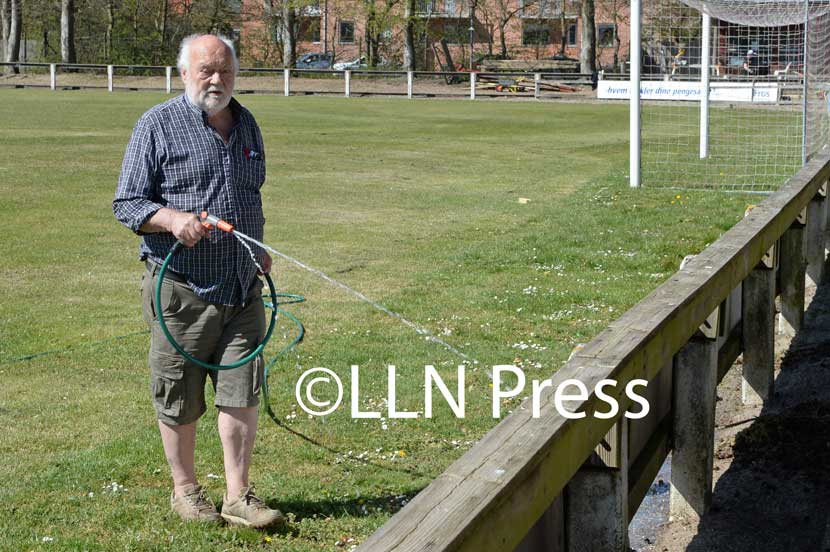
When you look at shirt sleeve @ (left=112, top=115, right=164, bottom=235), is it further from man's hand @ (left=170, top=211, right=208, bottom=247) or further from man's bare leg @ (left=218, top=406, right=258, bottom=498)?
man's bare leg @ (left=218, top=406, right=258, bottom=498)

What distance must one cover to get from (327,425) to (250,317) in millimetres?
1551

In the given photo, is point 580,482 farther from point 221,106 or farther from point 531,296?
point 531,296

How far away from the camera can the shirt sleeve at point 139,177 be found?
4808 mm

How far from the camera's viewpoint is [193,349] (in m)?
4.95

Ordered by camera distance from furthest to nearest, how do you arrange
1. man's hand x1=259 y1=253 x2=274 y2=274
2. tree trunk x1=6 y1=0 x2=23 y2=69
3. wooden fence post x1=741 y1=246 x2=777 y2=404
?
1. tree trunk x1=6 y1=0 x2=23 y2=69
2. wooden fence post x1=741 y1=246 x2=777 y2=404
3. man's hand x1=259 y1=253 x2=274 y2=274

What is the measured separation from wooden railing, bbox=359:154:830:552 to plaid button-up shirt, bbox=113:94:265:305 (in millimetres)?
1613

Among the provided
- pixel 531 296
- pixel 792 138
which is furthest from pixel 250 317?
pixel 792 138

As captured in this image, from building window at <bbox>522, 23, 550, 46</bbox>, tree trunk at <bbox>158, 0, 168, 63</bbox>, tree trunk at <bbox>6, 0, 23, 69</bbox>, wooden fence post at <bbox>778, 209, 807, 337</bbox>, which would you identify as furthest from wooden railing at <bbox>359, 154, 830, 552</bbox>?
building window at <bbox>522, 23, 550, 46</bbox>

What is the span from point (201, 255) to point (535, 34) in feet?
254

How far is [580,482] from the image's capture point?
4.00 meters

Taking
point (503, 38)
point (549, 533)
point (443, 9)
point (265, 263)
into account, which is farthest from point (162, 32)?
point (549, 533)

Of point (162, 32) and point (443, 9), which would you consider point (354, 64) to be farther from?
point (162, 32)

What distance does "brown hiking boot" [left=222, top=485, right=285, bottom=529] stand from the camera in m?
4.95

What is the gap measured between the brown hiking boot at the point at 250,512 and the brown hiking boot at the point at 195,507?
0.24 ft
